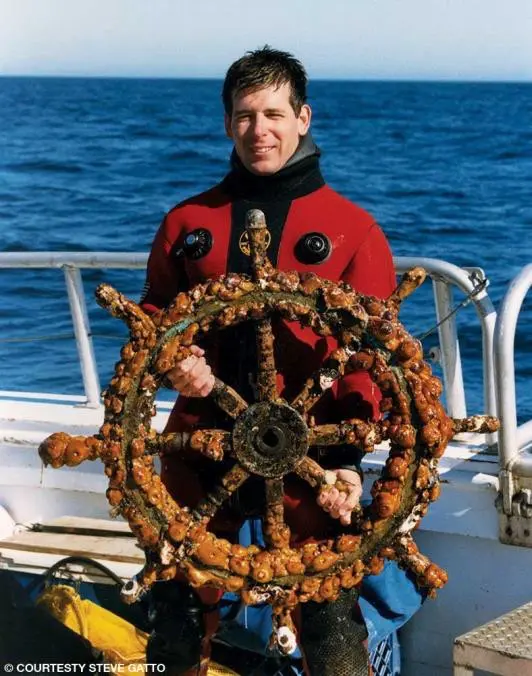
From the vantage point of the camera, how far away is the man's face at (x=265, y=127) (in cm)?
241

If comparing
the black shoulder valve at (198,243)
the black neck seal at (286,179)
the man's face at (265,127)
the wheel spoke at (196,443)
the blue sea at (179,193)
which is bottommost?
the blue sea at (179,193)

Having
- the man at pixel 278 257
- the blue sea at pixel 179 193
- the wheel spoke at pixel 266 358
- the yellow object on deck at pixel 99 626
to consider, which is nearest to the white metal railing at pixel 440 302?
the blue sea at pixel 179 193

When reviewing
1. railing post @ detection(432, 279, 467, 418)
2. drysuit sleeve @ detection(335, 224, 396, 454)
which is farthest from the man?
railing post @ detection(432, 279, 467, 418)

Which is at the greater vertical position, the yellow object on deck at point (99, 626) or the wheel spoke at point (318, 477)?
the wheel spoke at point (318, 477)

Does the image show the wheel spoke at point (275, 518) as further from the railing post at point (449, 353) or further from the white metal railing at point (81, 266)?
the white metal railing at point (81, 266)

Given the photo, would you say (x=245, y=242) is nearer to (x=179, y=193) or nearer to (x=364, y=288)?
(x=364, y=288)

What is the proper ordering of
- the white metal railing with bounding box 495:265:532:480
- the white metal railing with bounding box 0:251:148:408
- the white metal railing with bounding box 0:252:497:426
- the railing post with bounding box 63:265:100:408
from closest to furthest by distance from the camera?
1. the white metal railing with bounding box 495:265:532:480
2. the white metal railing with bounding box 0:252:497:426
3. the white metal railing with bounding box 0:251:148:408
4. the railing post with bounding box 63:265:100:408

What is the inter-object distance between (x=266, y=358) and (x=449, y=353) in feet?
2.65

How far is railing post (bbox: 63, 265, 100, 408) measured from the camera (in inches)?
134

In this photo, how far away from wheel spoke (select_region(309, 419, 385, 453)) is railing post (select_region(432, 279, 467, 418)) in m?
0.68

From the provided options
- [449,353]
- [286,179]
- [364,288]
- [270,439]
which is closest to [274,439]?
[270,439]

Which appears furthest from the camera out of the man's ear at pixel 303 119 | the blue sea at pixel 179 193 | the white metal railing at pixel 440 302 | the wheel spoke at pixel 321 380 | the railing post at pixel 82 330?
the blue sea at pixel 179 193

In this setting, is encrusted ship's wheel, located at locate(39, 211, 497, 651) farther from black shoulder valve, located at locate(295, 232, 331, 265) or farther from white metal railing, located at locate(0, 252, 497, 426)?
white metal railing, located at locate(0, 252, 497, 426)

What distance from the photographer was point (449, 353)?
3.05 meters
